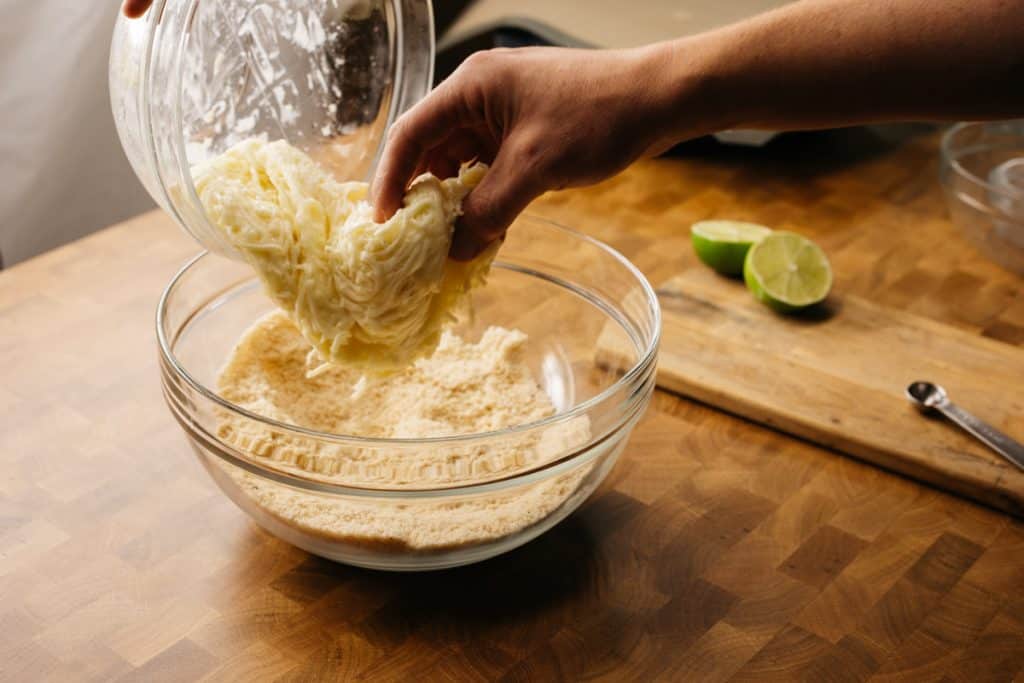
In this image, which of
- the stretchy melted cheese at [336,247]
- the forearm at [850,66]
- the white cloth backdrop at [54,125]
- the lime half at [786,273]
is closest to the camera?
the forearm at [850,66]

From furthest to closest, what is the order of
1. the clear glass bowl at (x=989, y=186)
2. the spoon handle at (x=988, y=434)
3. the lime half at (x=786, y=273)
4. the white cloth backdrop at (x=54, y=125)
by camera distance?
1. the white cloth backdrop at (x=54, y=125)
2. the clear glass bowl at (x=989, y=186)
3. the lime half at (x=786, y=273)
4. the spoon handle at (x=988, y=434)

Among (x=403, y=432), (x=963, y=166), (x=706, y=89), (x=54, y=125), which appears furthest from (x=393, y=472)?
(x=54, y=125)

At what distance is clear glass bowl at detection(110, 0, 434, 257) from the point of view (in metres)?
0.96

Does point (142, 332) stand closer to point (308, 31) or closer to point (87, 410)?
point (87, 410)

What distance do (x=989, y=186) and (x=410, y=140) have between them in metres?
1.10

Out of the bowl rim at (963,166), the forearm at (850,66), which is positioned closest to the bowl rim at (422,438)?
the forearm at (850,66)

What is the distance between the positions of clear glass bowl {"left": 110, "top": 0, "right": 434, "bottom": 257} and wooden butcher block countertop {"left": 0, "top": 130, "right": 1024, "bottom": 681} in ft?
1.04

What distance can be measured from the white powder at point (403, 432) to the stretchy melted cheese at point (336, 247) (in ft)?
0.29

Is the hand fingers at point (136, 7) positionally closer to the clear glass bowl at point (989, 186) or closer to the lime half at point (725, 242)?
the lime half at point (725, 242)

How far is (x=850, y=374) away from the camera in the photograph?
1308mm

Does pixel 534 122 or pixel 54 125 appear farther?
pixel 54 125

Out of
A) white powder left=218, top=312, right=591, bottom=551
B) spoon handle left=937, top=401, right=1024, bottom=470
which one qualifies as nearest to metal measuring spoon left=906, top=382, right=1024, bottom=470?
spoon handle left=937, top=401, right=1024, bottom=470

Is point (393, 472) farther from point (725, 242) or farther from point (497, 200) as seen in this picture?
point (725, 242)

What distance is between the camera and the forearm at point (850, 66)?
2.78ft
